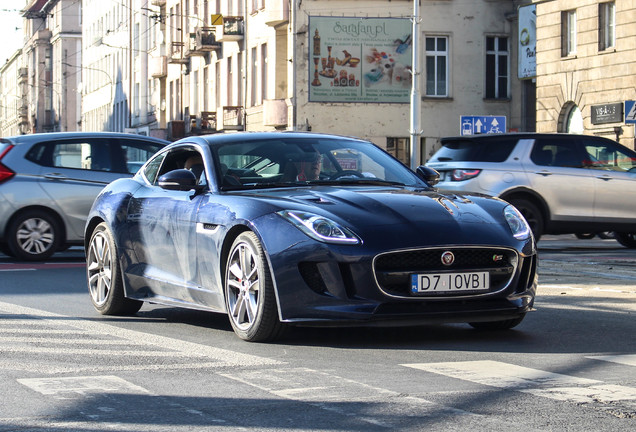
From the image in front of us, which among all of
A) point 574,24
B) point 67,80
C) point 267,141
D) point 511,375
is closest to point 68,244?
point 267,141

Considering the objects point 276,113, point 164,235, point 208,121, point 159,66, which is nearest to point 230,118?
point 208,121

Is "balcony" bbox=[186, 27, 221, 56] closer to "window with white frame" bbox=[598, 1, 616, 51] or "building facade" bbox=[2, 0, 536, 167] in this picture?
"building facade" bbox=[2, 0, 536, 167]

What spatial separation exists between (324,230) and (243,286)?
0.75 m

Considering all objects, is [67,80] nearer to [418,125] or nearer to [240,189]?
Result: [418,125]

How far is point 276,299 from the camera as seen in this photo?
25.8 ft

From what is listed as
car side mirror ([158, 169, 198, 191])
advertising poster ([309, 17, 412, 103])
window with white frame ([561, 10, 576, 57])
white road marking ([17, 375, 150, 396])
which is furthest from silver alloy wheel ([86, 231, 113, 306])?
advertising poster ([309, 17, 412, 103])

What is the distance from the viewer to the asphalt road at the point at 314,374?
5.40 m

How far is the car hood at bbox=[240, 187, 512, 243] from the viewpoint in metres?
7.81

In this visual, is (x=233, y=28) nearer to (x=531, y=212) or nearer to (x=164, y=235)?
(x=531, y=212)

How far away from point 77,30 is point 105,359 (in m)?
112

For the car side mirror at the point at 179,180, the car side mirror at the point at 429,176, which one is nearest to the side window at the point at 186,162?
the car side mirror at the point at 179,180

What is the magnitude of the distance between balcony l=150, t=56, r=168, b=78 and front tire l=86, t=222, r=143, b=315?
56769mm

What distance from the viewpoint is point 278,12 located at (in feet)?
153

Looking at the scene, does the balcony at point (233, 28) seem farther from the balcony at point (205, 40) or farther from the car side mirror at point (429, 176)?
the car side mirror at point (429, 176)
